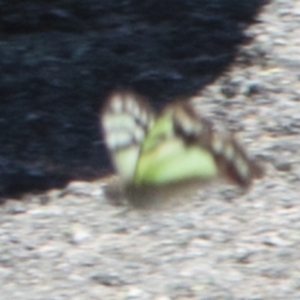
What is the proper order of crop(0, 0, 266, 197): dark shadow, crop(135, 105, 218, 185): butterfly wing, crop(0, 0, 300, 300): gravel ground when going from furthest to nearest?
1. crop(0, 0, 266, 197): dark shadow
2. crop(0, 0, 300, 300): gravel ground
3. crop(135, 105, 218, 185): butterfly wing

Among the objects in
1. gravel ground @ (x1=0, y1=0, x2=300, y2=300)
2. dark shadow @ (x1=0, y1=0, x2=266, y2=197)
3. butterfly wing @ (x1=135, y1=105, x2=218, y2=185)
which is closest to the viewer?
butterfly wing @ (x1=135, y1=105, x2=218, y2=185)

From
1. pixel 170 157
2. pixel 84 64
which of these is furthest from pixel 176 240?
pixel 84 64

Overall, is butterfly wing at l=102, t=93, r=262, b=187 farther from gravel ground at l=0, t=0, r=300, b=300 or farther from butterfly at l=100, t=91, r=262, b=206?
gravel ground at l=0, t=0, r=300, b=300

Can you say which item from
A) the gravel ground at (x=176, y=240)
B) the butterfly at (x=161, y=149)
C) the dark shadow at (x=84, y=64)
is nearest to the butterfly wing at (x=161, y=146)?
the butterfly at (x=161, y=149)

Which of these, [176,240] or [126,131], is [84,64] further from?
[126,131]

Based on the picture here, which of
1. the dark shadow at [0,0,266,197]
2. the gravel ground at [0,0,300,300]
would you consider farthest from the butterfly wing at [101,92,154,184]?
the dark shadow at [0,0,266,197]

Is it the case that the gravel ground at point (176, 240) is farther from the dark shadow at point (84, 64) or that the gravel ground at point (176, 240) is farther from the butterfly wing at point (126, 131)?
the butterfly wing at point (126, 131)
